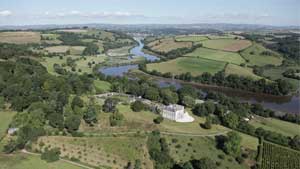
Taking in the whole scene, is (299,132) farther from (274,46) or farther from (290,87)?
(274,46)

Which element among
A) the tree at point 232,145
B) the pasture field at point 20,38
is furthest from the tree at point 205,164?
the pasture field at point 20,38

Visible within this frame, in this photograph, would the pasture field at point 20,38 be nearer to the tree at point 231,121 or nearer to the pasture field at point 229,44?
the pasture field at point 229,44

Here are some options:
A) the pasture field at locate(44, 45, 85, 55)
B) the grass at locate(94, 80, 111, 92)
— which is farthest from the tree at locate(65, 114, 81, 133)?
the pasture field at locate(44, 45, 85, 55)

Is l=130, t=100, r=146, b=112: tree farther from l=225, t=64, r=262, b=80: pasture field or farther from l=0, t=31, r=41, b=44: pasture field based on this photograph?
l=0, t=31, r=41, b=44: pasture field

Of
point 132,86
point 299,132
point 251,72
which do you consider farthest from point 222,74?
point 299,132

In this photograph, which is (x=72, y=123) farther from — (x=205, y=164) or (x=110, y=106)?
(x=205, y=164)

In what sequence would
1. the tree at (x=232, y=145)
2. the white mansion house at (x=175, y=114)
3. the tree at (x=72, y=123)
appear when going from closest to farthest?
the tree at (x=232, y=145), the tree at (x=72, y=123), the white mansion house at (x=175, y=114)

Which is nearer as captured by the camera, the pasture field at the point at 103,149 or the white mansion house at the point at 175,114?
the pasture field at the point at 103,149
